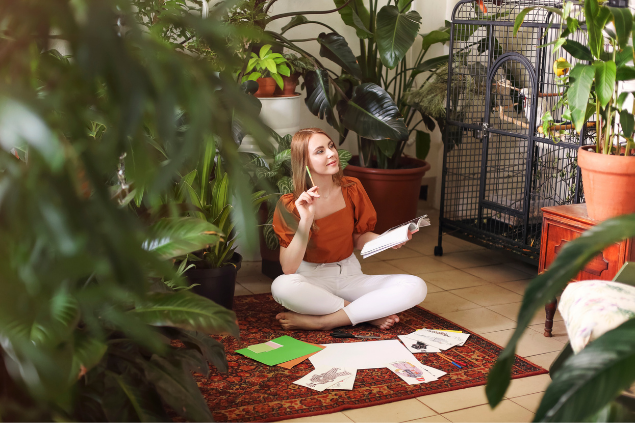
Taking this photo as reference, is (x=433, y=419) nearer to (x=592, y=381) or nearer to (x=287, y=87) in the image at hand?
(x=592, y=381)

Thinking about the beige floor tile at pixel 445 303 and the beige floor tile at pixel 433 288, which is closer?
the beige floor tile at pixel 445 303

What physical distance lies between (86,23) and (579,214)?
97.7 inches

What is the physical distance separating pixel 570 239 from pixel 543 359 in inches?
20.3

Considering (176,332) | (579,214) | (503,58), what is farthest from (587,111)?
(176,332)

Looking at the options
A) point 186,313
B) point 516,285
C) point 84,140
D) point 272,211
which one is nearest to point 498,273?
point 516,285

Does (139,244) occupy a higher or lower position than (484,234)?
higher

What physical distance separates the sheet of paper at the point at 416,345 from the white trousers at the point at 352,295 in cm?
15

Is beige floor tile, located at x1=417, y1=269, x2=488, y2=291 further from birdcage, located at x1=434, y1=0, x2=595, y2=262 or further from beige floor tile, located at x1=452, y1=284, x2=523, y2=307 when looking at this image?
birdcage, located at x1=434, y1=0, x2=595, y2=262

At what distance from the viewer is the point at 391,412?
1968 mm

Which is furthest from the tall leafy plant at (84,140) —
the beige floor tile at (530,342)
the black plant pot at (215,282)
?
the beige floor tile at (530,342)

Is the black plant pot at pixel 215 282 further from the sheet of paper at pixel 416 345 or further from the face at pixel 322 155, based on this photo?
the sheet of paper at pixel 416 345

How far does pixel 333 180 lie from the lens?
2.92m

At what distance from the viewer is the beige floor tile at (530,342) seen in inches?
96.6

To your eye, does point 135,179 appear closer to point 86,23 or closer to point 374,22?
point 86,23
